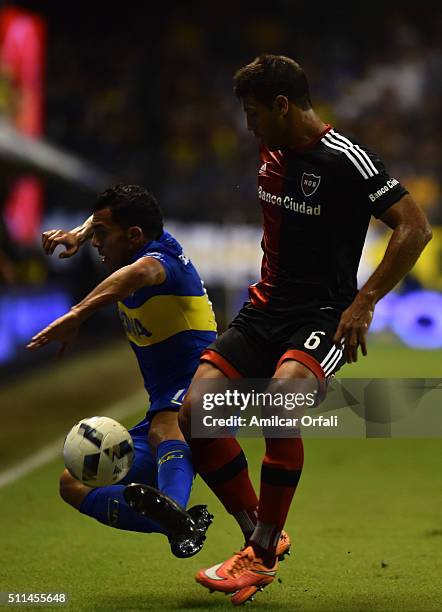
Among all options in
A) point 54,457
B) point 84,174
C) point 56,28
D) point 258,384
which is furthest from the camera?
point 56,28

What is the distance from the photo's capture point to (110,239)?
507cm

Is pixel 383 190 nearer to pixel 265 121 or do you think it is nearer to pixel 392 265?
pixel 392 265

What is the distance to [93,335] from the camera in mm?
17469

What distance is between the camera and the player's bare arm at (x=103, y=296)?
417 cm

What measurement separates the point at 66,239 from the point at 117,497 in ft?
3.88

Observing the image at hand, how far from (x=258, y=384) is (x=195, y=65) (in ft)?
70.5

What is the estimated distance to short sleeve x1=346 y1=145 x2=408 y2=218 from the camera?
436 centimetres

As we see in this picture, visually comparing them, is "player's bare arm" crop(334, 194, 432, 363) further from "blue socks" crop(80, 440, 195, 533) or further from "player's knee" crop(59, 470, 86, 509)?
"player's knee" crop(59, 470, 86, 509)

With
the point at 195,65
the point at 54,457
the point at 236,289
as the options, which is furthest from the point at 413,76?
the point at 54,457

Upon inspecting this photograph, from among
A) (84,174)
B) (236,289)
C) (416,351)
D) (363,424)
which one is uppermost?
(84,174)

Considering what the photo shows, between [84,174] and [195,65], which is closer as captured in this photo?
[84,174]

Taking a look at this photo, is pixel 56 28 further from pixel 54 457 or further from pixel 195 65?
pixel 54 457

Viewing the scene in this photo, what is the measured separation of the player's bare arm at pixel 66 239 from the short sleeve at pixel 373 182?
4.38 ft

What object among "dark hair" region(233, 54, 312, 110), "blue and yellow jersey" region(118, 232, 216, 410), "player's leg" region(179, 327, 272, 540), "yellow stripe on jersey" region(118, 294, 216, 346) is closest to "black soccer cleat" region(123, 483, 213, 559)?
"player's leg" region(179, 327, 272, 540)
